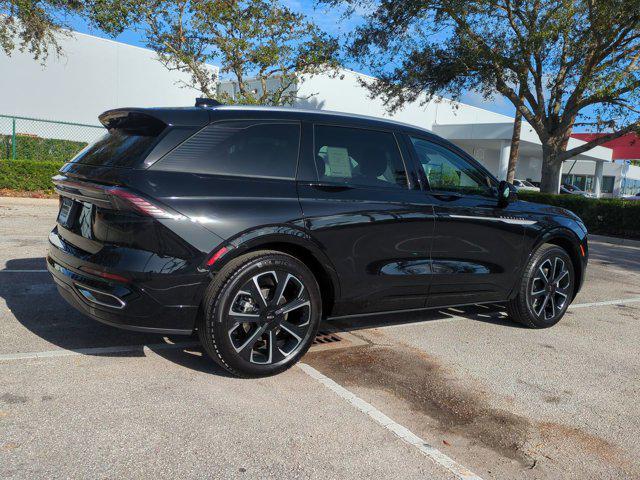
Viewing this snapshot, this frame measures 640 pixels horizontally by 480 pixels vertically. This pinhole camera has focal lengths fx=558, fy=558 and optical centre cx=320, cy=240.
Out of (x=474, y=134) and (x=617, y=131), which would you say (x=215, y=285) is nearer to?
(x=617, y=131)

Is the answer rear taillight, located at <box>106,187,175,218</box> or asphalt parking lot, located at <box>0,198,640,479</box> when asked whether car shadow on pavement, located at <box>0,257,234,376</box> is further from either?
rear taillight, located at <box>106,187,175,218</box>

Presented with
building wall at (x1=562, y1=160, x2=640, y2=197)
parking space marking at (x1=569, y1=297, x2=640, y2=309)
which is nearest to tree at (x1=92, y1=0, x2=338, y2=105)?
parking space marking at (x1=569, y1=297, x2=640, y2=309)

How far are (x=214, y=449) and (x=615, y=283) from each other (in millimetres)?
7465

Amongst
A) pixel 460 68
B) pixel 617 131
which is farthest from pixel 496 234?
pixel 617 131

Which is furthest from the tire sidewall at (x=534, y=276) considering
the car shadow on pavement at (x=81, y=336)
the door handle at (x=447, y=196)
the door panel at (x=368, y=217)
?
the car shadow on pavement at (x=81, y=336)

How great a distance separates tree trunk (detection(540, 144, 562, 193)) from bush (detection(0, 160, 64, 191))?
16.1 metres

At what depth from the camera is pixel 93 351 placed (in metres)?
4.08

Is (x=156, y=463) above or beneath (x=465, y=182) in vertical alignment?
beneath

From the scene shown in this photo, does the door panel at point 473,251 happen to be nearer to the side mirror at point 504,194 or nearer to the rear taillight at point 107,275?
the side mirror at point 504,194

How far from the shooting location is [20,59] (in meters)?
26.6

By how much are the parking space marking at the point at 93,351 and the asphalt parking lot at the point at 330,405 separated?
0.02 m

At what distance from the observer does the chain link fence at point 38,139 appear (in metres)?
16.4

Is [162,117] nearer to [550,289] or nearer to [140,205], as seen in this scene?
[140,205]

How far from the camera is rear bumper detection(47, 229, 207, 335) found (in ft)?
11.0
